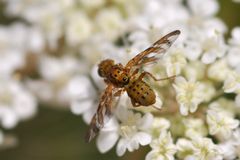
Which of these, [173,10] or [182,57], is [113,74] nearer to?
[182,57]

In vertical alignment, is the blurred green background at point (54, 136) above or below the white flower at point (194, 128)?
Answer: below

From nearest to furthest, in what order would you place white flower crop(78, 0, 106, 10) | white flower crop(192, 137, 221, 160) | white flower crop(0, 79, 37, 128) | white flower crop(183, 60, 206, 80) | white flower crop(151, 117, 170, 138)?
white flower crop(192, 137, 221, 160) → white flower crop(151, 117, 170, 138) → white flower crop(183, 60, 206, 80) → white flower crop(78, 0, 106, 10) → white flower crop(0, 79, 37, 128)

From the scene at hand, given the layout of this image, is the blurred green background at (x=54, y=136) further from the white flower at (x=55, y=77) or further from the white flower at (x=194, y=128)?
the white flower at (x=194, y=128)

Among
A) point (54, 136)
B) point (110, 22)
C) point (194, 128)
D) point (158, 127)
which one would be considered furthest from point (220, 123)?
point (54, 136)

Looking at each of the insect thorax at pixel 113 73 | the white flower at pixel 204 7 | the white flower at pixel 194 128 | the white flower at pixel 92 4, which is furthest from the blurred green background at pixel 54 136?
the white flower at pixel 194 128

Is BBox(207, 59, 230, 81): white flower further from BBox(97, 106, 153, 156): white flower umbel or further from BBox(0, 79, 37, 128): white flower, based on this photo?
BBox(0, 79, 37, 128): white flower

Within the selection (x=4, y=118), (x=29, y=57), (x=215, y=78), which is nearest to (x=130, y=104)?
(x=215, y=78)

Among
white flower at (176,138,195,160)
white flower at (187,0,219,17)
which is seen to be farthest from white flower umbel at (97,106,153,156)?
white flower at (187,0,219,17)
